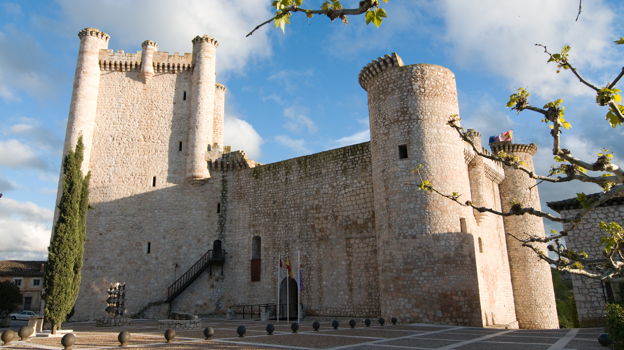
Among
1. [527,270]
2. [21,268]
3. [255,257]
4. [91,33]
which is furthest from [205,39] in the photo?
[21,268]

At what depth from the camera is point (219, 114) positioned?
1012 inches

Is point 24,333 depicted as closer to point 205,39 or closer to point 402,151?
point 402,151

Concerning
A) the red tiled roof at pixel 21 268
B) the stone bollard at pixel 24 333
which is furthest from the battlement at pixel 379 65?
the red tiled roof at pixel 21 268

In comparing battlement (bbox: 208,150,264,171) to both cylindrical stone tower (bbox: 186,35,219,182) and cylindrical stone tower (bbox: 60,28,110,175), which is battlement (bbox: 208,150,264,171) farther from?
cylindrical stone tower (bbox: 60,28,110,175)

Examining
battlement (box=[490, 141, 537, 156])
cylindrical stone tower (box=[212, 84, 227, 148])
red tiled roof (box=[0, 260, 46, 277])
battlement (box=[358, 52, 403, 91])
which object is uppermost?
cylindrical stone tower (box=[212, 84, 227, 148])

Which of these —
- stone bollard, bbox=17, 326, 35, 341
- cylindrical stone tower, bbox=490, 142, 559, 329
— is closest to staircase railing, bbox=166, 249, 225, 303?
stone bollard, bbox=17, 326, 35, 341

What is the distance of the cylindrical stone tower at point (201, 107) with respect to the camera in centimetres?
2145

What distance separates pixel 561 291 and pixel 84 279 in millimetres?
44969

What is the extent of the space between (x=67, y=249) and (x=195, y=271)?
26.3 feet

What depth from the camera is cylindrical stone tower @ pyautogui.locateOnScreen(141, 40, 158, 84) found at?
2280cm

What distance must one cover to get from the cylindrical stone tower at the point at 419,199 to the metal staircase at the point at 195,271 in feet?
30.4

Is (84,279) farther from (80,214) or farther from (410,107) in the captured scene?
(410,107)

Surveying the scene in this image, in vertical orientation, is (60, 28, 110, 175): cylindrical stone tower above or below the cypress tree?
above

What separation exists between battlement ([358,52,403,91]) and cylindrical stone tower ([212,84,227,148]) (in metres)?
11.4
